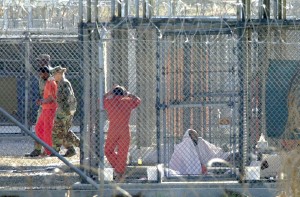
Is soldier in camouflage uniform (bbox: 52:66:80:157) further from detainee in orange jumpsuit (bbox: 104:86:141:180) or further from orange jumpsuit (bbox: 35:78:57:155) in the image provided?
detainee in orange jumpsuit (bbox: 104:86:141:180)

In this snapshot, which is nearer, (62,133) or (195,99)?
(195,99)

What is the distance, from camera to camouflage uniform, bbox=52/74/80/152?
15.3m

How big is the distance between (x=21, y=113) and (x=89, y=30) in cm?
829

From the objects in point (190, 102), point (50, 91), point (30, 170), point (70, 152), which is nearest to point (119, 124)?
point (190, 102)

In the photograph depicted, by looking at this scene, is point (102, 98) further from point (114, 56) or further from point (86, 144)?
point (114, 56)

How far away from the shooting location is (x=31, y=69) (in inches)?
773

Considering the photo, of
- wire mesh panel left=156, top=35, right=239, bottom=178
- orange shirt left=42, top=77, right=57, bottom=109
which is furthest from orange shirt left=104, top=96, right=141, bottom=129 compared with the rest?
orange shirt left=42, top=77, right=57, bottom=109

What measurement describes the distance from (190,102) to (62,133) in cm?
351

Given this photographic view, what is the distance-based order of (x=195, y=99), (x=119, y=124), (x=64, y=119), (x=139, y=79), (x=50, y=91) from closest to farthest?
(x=119, y=124) < (x=195, y=99) < (x=139, y=79) < (x=50, y=91) < (x=64, y=119)

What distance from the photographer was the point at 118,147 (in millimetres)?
12547

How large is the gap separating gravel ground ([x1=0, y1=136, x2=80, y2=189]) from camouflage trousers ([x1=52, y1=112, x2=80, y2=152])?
251mm

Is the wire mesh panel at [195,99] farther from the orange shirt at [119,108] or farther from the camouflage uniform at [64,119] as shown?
the camouflage uniform at [64,119]

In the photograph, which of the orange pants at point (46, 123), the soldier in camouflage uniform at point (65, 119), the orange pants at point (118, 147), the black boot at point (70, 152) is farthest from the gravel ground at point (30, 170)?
the orange pants at point (118, 147)

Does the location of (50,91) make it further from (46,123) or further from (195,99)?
(195,99)
